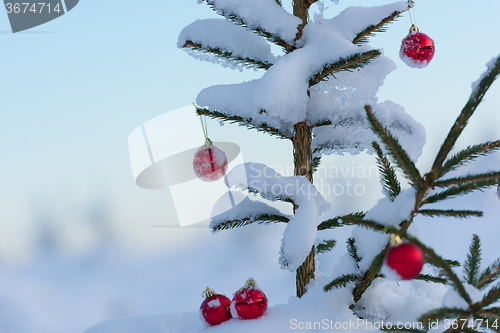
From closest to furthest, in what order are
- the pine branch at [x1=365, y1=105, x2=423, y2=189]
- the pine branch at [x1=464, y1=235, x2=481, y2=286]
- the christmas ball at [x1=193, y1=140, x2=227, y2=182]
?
the pine branch at [x1=365, y1=105, x2=423, y2=189]
the pine branch at [x1=464, y1=235, x2=481, y2=286]
the christmas ball at [x1=193, y1=140, x2=227, y2=182]

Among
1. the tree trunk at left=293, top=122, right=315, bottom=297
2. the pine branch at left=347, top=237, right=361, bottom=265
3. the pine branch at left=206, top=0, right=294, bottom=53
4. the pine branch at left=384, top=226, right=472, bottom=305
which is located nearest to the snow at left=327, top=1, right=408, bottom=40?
the pine branch at left=206, top=0, right=294, bottom=53

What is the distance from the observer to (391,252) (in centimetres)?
83

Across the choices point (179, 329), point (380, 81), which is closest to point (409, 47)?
point (380, 81)

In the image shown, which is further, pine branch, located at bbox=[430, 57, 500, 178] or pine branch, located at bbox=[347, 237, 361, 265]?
pine branch, located at bbox=[347, 237, 361, 265]

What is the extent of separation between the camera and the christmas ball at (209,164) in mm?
1811

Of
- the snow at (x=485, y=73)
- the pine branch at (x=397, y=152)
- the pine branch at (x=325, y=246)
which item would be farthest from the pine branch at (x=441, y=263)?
the pine branch at (x=325, y=246)

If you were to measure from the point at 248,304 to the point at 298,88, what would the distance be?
0.92 meters

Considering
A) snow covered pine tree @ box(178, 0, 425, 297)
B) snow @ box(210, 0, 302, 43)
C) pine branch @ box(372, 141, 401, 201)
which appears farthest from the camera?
snow @ box(210, 0, 302, 43)

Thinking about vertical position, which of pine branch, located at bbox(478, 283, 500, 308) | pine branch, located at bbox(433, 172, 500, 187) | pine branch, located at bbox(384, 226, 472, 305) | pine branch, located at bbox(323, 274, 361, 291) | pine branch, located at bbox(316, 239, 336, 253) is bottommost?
pine branch, located at bbox(316, 239, 336, 253)

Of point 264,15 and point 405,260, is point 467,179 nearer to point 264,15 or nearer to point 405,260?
point 405,260

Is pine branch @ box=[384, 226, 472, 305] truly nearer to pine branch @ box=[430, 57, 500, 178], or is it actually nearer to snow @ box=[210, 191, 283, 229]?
pine branch @ box=[430, 57, 500, 178]

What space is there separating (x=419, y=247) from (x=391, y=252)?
0.11 metres

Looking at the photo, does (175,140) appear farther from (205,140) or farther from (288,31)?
(288,31)

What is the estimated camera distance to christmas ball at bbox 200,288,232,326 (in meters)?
1.55
